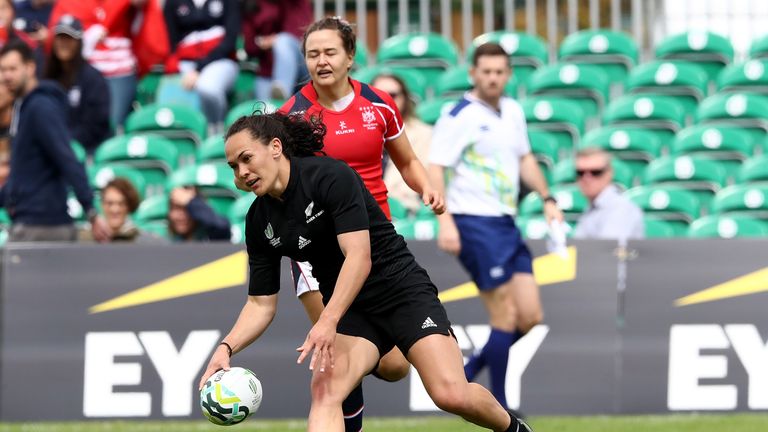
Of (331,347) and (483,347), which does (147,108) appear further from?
(331,347)

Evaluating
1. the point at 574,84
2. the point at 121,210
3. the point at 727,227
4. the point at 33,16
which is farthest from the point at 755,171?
the point at 33,16

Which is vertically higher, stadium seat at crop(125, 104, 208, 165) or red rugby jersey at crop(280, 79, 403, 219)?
red rugby jersey at crop(280, 79, 403, 219)

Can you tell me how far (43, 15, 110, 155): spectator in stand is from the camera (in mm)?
11188

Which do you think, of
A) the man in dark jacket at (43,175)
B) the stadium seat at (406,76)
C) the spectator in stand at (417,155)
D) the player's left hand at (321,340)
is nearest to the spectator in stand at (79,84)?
the man in dark jacket at (43,175)

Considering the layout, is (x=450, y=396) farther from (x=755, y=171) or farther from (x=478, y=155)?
(x=755, y=171)

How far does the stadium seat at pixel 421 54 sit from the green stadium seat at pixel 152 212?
2.98 m

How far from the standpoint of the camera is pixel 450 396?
19.2 ft

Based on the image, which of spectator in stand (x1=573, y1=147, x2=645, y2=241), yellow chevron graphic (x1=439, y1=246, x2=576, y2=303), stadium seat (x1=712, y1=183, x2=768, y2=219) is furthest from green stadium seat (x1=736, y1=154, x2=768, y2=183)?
yellow chevron graphic (x1=439, y1=246, x2=576, y2=303)

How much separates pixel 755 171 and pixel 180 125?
15.6 feet

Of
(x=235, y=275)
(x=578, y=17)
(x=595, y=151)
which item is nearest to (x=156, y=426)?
(x=235, y=275)

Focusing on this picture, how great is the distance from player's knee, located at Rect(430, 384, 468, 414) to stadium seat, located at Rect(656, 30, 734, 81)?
25.6 feet

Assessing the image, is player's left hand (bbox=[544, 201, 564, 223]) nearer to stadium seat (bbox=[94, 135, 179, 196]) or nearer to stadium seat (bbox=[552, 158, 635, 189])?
stadium seat (bbox=[552, 158, 635, 189])

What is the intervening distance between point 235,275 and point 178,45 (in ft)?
13.3

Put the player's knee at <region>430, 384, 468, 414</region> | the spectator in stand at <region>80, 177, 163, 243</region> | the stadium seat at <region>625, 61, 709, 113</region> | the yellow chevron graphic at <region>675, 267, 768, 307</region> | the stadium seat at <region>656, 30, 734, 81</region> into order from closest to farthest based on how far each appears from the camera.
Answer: the player's knee at <region>430, 384, 468, 414</region> → the yellow chevron graphic at <region>675, 267, 768, 307</region> → the spectator in stand at <region>80, 177, 163, 243</region> → the stadium seat at <region>625, 61, 709, 113</region> → the stadium seat at <region>656, 30, 734, 81</region>
